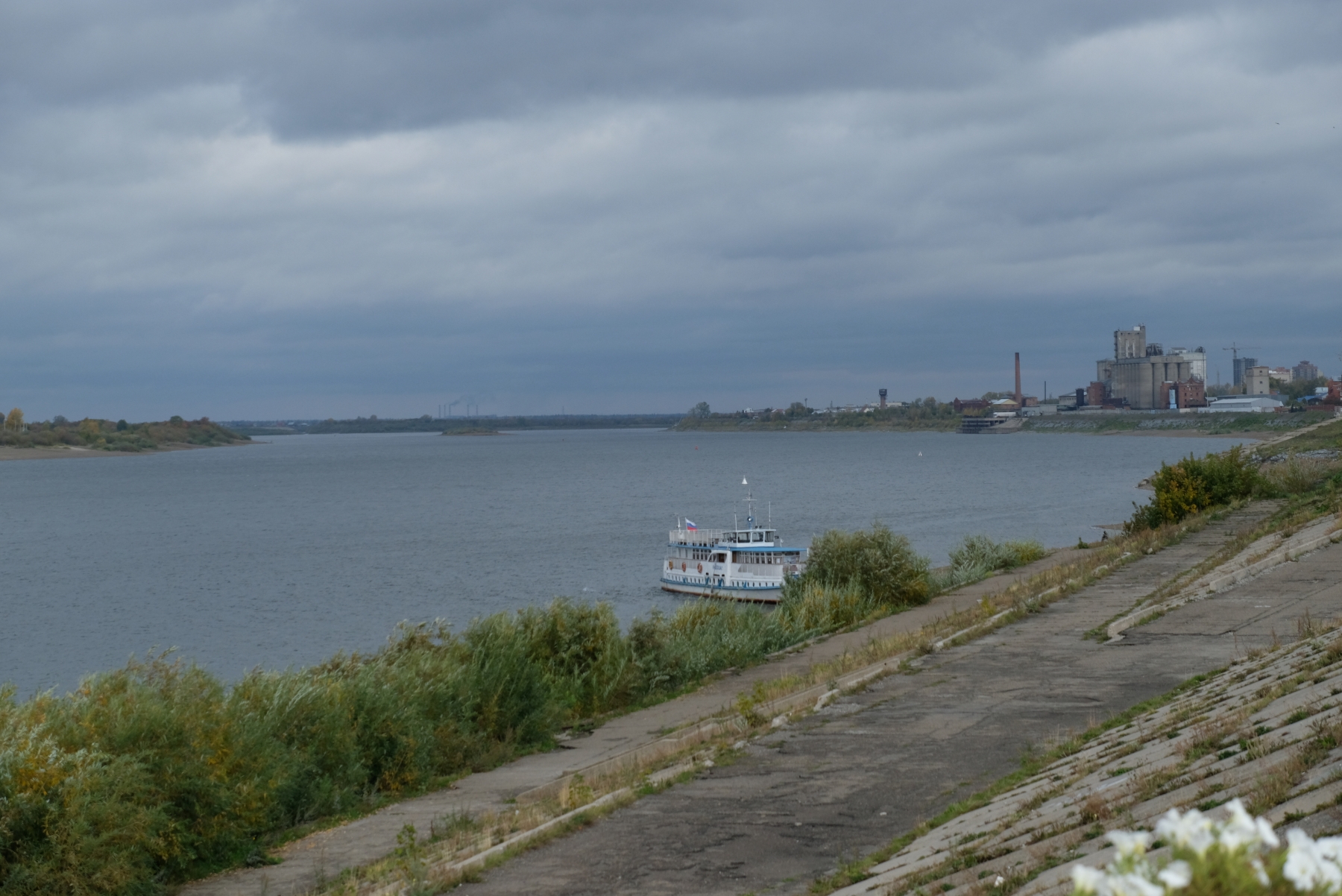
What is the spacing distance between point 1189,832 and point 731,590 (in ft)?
151

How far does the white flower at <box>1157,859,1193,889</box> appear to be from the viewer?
2.94 m

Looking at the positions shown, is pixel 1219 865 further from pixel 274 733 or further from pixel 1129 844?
pixel 274 733

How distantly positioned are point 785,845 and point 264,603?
42360 millimetres

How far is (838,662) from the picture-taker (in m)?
20.6

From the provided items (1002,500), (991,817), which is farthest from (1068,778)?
(1002,500)

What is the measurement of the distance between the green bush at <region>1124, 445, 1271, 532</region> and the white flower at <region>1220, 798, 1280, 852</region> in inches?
1460

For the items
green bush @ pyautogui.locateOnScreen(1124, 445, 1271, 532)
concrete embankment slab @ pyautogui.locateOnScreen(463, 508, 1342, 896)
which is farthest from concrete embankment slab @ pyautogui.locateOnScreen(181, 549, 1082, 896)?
green bush @ pyautogui.locateOnScreen(1124, 445, 1271, 532)

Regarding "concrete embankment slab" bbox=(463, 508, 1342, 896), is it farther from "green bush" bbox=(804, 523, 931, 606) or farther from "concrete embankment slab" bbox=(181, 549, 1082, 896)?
"green bush" bbox=(804, 523, 931, 606)

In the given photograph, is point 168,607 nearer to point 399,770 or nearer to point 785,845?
point 399,770

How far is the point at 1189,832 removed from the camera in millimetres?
3029

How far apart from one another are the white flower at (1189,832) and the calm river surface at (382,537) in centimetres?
2889

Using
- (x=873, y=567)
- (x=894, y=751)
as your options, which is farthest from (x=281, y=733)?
(x=873, y=567)

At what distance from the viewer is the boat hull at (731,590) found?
47.3 metres

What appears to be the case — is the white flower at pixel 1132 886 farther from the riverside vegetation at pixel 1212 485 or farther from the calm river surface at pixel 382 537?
the riverside vegetation at pixel 1212 485
